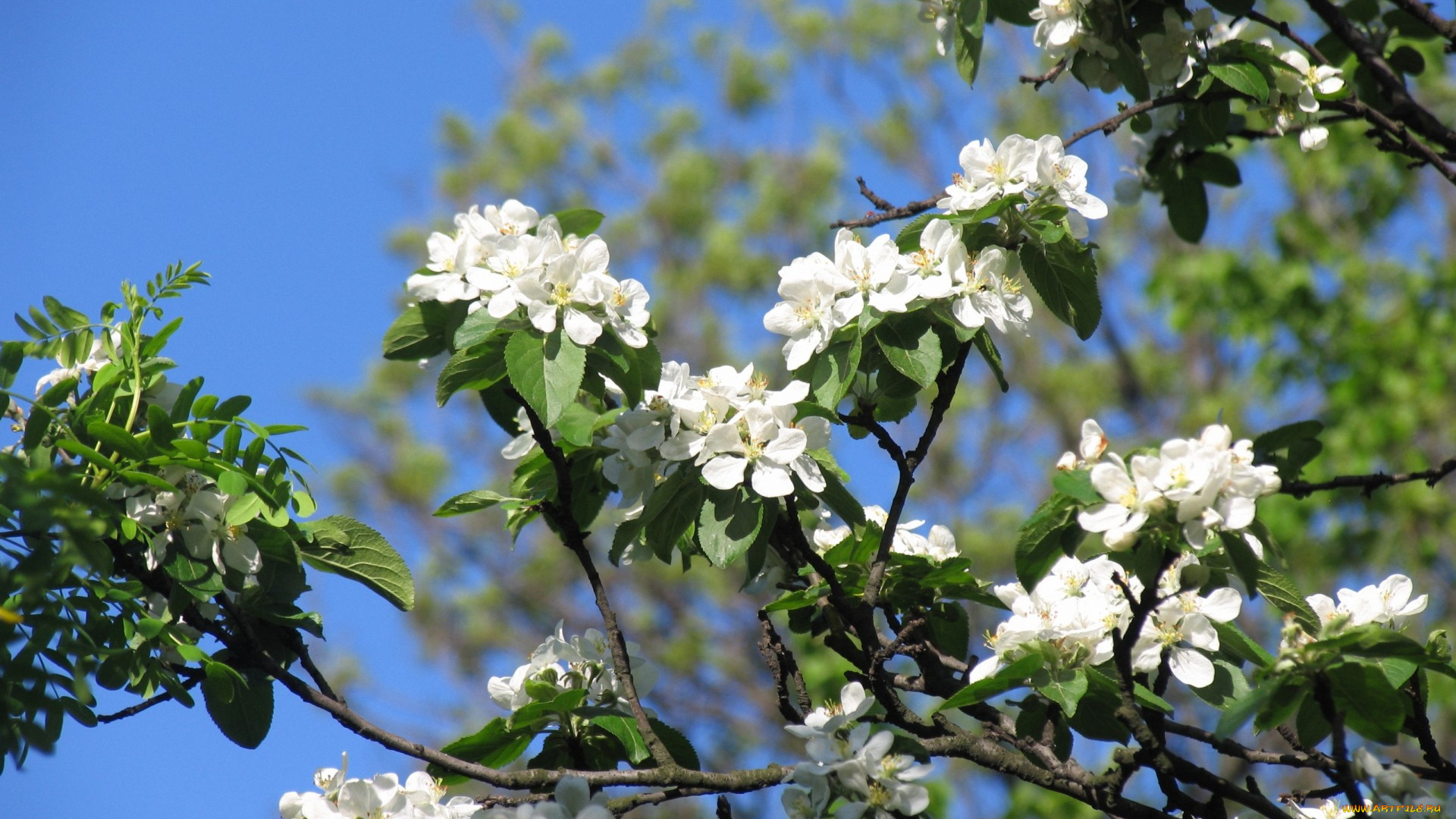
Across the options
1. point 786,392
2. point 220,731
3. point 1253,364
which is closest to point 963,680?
point 786,392

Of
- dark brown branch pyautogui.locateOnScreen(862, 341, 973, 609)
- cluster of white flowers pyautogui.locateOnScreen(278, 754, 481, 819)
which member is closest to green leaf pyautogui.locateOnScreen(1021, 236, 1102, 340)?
dark brown branch pyautogui.locateOnScreen(862, 341, 973, 609)

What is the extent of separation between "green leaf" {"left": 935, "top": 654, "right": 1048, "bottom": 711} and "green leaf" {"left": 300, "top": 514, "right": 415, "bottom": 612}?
2.93 feet

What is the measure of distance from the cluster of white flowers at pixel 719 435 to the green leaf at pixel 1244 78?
111cm

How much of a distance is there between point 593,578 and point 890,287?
2.29 feet

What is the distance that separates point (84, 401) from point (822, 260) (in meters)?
1.14

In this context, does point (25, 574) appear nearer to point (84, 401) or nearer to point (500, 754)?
point (84, 401)

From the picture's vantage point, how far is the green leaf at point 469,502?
2.13 meters

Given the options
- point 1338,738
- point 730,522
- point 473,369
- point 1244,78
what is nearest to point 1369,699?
point 1338,738

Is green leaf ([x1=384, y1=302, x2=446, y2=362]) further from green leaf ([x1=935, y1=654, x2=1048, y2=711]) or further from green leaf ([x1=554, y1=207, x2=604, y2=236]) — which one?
green leaf ([x1=935, y1=654, x2=1048, y2=711])

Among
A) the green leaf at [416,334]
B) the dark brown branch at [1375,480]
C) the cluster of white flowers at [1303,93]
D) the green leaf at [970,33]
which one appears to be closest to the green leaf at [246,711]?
the green leaf at [416,334]

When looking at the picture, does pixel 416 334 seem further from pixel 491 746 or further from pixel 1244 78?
pixel 1244 78

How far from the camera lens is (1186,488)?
152 centimetres

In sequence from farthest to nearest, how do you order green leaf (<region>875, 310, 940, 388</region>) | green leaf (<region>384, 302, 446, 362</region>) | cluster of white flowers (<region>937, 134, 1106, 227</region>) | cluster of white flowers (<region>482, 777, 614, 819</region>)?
green leaf (<region>384, 302, 446, 362</region>) → cluster of white flowers (<region>937, 134, 1106, 227</region>) → green leaf (<region>875, 310, 940, 388</region>) → cluster of white flowers (<region>482, 777, 614, 819</region>)

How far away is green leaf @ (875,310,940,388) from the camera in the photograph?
1868 mm
